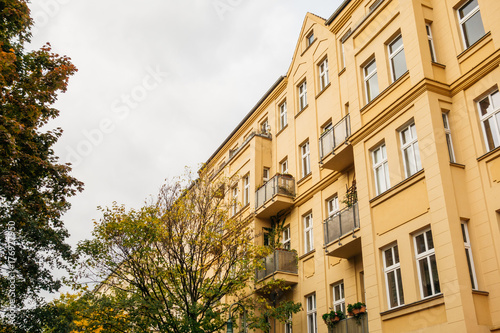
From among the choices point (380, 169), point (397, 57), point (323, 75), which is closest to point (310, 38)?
point (323, 75)

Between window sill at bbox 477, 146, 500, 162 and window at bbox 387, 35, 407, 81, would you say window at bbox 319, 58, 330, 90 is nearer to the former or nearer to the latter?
window at bbox 387, 35, 407, 81

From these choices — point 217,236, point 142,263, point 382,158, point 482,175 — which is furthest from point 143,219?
point 482,175

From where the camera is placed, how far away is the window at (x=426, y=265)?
12477mm

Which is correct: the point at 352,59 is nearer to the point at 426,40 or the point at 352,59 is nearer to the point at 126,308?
the point at 426,40

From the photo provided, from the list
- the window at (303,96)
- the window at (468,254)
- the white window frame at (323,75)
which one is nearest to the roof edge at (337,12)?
the white window frame at (323,75)

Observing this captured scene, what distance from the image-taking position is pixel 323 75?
23.6 meters

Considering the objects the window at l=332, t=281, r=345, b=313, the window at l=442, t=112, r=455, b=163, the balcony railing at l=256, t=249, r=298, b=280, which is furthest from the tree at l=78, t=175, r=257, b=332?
the window at l=442, t=112, r=455, b=163

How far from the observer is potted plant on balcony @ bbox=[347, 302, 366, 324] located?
625 inches

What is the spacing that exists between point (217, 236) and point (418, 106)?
32.2 ft

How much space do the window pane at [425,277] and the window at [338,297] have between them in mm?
5558

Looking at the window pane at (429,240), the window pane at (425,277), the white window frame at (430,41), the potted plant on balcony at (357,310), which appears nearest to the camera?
Result: the window pane at (425,277)

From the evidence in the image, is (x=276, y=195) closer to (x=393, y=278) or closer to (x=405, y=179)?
(x=405, y=179)

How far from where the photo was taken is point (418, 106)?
14.4 m

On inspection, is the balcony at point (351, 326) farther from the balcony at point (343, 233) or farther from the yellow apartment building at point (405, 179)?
the balcony at point (343, 233)
